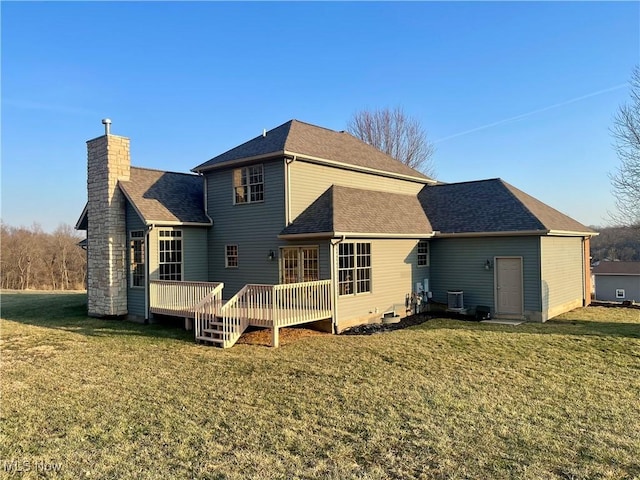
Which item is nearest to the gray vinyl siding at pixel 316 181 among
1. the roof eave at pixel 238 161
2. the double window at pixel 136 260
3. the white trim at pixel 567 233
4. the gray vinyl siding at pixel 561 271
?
the roof eave at pixel 238 161

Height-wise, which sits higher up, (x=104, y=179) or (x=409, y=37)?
(x=409, y=37)

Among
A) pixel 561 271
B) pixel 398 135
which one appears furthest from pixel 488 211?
pixel 398 135

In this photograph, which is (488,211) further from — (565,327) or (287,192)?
(287,192)

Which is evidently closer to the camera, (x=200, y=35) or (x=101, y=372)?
(x=101, y=372)

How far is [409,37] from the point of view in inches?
570

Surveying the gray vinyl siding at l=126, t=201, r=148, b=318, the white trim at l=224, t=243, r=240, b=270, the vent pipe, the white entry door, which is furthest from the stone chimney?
the white entry door

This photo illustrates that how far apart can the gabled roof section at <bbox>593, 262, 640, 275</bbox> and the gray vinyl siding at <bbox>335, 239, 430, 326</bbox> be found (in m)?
32.6

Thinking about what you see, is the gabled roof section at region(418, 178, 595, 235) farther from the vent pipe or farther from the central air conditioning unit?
the vent pipe

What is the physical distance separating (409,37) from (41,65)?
1122 cm

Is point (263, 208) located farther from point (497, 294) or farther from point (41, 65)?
point (497, 294)

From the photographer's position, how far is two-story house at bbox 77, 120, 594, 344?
42.1ft

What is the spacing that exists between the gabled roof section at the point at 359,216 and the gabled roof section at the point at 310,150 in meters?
1.08

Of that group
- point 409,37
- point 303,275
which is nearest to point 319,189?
point 303,275

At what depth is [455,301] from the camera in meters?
14.6
